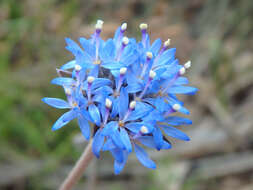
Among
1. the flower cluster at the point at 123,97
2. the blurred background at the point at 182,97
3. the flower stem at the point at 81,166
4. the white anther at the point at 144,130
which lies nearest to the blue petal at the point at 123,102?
the flower cluster at the point at 123,97

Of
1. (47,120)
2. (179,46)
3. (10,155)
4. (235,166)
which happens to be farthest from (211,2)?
(10,155)

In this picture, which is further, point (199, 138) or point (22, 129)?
point (199, 138)

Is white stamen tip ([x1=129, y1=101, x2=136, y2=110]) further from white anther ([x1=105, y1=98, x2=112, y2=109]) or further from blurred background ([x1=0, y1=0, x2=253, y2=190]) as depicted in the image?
blurred background ([x1=0, y1=0, x2=253, y2=190])

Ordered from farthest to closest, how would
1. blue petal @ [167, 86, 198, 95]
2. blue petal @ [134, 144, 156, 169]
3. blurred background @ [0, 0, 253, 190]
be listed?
blurred background @ [0, 0, 253, 190], blue petal @ [167, 86, 198, 95], blue petal @ [134, 144, 156, 169]

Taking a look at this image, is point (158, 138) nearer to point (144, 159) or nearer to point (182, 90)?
point (144, 159)

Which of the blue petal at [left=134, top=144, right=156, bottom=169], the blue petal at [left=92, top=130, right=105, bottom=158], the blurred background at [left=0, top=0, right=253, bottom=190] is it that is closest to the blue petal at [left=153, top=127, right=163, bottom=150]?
the blue petal at [left=134, top=144, right=156, bottom=169]

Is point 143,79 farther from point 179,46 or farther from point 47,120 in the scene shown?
point 179,46


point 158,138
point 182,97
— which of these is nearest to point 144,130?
point 158,138
